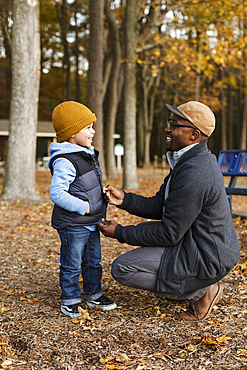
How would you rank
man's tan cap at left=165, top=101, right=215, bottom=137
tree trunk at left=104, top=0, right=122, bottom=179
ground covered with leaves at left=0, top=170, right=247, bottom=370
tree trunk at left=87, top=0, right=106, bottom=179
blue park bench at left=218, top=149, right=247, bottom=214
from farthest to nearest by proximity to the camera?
1. tree trunk at left=104, top=0, right=122, bottom=179
2. tree trunk at left=87, top=0, right=106, bottom=179
3. blue park bench at left=218, top=149, right=247, bottom=214
4. man's tan cap at left=165, top=101, right=215, bottom=137
5. ground covered with leaves at left=0, top=170, right=247, bottom=370

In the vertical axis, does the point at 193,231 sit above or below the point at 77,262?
above

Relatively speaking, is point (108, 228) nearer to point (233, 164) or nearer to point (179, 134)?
point (179, 134)

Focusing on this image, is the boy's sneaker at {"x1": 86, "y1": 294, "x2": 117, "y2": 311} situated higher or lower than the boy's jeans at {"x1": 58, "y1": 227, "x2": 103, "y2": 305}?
lower

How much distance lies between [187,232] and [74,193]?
2.98 feet

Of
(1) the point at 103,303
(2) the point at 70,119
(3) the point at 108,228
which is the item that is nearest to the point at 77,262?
(3) the point at 108,228

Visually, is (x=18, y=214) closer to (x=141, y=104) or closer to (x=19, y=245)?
(x=19, y=245)

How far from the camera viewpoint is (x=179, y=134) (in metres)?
2.87

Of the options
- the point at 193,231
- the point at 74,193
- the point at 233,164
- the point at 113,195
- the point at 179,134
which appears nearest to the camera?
the point at 193,231

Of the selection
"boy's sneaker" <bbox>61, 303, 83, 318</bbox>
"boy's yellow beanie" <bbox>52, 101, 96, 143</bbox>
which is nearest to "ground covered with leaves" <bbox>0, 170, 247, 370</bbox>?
"boy's sneaker" <bbox>61, 303, 83, 318</bbox>

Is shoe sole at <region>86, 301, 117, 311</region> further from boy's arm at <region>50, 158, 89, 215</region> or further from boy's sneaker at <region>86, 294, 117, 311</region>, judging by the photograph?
boy's arm at <region>50, 158, 89, 215</region>

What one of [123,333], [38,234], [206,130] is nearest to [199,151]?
[206,130]

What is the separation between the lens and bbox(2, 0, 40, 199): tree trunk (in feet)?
29.2

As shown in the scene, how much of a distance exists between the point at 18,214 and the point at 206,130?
5529 mm

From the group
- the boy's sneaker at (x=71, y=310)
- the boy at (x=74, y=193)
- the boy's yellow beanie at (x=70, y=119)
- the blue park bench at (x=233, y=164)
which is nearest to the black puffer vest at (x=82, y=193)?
the boy at (x=74, y=193)
